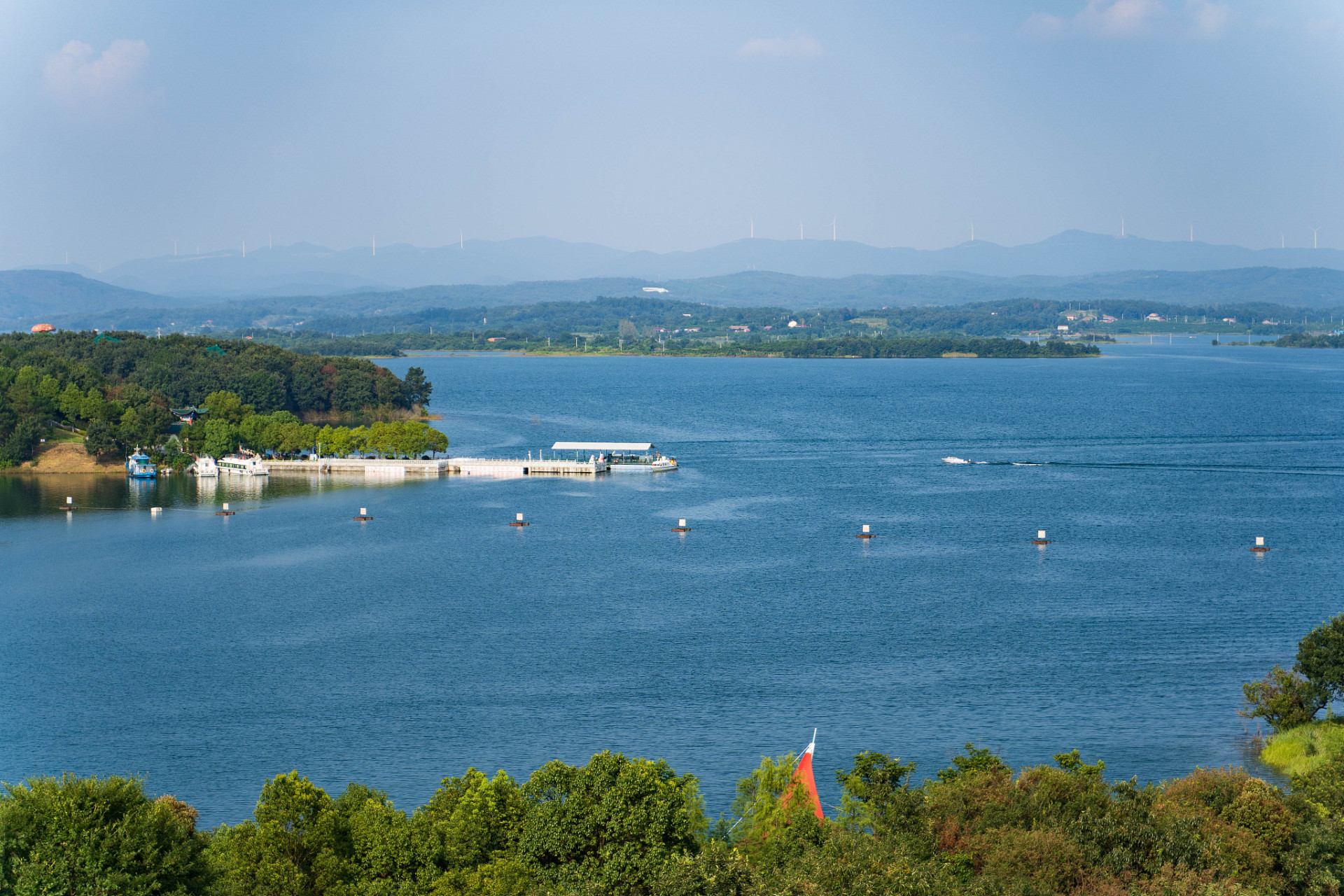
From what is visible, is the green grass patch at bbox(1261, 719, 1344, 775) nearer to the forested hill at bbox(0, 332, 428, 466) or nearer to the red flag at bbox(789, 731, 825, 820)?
the red flag at bbox(789, 731, 825, 820)

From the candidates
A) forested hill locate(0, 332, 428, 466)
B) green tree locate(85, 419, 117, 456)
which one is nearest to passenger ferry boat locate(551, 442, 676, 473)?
forested hill locate(0, 332, 428, 466)

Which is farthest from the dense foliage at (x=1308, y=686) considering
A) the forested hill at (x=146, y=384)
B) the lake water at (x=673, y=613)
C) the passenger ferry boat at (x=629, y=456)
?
the forested hill at (x=146, y=384)

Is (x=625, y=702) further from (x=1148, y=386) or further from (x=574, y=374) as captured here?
(x=574, y=374)

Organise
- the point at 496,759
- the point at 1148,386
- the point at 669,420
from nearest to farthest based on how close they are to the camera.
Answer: the point at 496,759
the point at 669,420
the point at 1148,386

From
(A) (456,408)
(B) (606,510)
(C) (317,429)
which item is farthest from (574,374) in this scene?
(B) (606,510)

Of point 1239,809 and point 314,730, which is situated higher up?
point 1239,809

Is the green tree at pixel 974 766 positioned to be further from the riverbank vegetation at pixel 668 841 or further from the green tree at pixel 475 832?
the green tree at pixel 475 832
